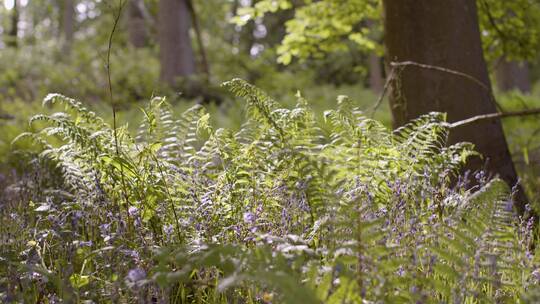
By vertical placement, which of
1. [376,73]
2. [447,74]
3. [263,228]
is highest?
[376,73]

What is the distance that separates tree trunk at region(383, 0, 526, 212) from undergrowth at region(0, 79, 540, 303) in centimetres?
89

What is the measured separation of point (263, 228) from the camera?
302 cm

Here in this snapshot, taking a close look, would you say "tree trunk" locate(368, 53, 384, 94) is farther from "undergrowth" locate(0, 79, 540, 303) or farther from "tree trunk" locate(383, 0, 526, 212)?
"undergrowth" locate(0, 79, 540, 303)

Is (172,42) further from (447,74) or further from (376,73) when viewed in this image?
(447,74)

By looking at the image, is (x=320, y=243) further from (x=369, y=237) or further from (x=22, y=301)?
(x=22, y=301)

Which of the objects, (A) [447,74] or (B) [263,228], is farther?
(A) [447,74]

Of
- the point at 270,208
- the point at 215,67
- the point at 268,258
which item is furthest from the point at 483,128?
the point at 215,67

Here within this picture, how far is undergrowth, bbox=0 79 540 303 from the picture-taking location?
2170 mm

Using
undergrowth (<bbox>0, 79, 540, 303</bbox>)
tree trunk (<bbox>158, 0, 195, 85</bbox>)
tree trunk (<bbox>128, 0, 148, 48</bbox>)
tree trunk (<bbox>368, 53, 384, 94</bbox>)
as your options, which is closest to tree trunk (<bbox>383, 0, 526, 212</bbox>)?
undergrowth (<bbox>0, 79, 540, 303</bbox>)

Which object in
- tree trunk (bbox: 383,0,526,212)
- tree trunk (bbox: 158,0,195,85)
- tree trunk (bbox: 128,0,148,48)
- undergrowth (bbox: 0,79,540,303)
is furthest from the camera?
tree trunk (bbox: 128,0,148,48)

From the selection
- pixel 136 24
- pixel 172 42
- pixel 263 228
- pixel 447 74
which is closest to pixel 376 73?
pixel 172 42

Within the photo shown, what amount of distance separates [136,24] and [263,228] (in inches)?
793

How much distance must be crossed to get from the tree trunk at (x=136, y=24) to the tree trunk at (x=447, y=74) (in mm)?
18112

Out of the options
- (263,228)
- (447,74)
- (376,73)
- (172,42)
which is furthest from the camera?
(376,73)
